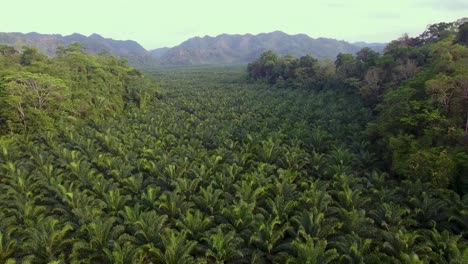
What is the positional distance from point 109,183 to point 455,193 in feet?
74.4

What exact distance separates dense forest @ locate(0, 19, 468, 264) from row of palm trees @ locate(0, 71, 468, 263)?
103 mm

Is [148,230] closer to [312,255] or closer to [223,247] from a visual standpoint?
[223,247]

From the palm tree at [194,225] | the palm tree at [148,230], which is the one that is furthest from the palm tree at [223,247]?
the palm tree at [148,230]

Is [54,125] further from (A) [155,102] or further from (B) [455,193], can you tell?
(B) [455,193]

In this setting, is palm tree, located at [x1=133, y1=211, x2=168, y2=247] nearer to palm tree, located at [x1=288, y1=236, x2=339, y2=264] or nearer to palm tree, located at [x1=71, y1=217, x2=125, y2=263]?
palm tree, located at [x1=71, y1=217, x2=125, y2=263]

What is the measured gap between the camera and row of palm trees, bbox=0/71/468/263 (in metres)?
18.7

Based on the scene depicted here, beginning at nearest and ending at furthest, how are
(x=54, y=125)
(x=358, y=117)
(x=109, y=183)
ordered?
(x=109, y=183)
(x=54, y=125)
(x=358, y=117)

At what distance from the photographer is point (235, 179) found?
93.2 ft

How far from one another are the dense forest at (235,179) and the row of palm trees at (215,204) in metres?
0.10

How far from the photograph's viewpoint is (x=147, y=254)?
1977 centimetres

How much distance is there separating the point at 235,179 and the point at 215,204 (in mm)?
4885

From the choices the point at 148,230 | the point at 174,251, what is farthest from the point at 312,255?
the point at 148,230

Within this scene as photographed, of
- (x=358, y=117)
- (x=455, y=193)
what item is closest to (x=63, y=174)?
(x=455, y=193)

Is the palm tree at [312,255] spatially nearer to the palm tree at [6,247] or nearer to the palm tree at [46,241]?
the palm tree at [46,241]
